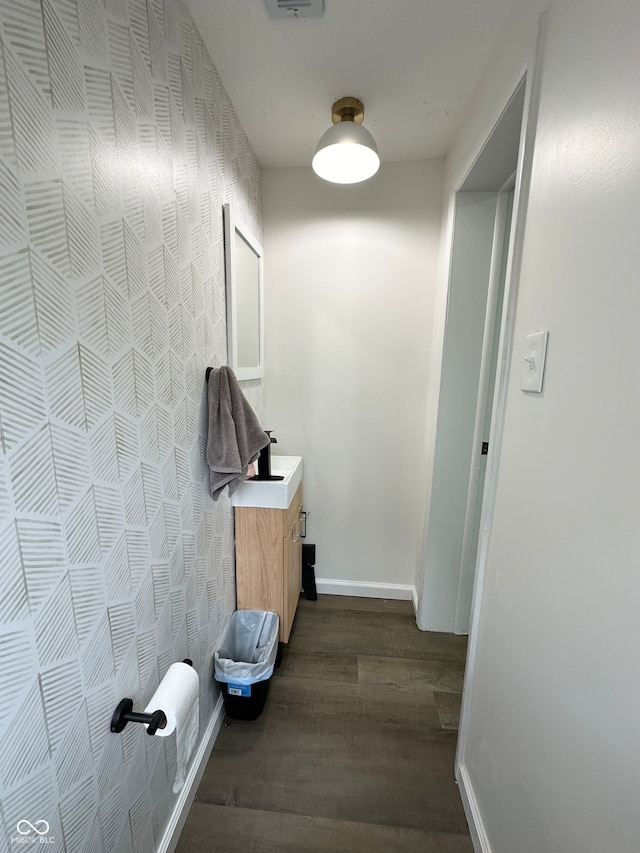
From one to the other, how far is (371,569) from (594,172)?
214 cm

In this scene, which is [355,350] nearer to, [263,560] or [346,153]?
[346,153]

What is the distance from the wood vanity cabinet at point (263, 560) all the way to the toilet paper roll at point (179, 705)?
2.04 ft

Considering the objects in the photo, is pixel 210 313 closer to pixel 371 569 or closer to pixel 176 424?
pixel 176 424

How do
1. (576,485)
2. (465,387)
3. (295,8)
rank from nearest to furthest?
1. (576,485)
2. (295,8)
3. (465,387)

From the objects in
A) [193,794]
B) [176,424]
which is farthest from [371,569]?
[176,424]

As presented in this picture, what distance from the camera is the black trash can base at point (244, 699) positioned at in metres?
1.37

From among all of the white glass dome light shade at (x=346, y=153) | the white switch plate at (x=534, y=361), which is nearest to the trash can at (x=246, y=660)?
the white switch plate at (x=534, y=361)

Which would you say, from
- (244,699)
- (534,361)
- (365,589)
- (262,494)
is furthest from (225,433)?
(365,589)

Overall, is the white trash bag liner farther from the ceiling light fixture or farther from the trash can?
the ceiling light fixture

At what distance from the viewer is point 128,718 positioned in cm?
79

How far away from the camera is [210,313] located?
4.20 ft

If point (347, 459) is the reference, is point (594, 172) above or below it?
above

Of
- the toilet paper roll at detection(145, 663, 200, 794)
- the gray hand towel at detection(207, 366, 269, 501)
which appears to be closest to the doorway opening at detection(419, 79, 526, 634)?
the gray hand towel at detection(207, 366, 269, 501)

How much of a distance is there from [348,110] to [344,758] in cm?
257
